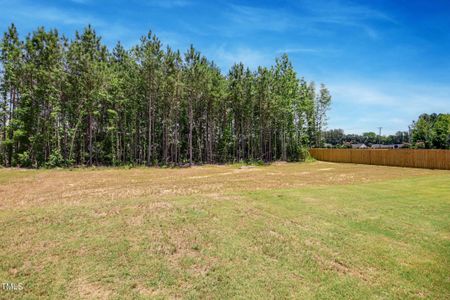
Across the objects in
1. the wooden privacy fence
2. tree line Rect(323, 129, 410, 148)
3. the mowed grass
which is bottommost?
the mowed grass

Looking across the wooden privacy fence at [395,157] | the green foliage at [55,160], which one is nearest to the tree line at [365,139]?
the wooden privacy fence at [395,157]

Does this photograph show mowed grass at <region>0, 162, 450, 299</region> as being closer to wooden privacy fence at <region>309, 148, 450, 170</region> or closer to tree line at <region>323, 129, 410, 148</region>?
wooden privacy fence at <region>309, 148, 450, 170</region>

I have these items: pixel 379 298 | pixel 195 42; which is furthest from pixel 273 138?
pixel 379 298

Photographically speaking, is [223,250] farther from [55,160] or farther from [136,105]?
[136,105]

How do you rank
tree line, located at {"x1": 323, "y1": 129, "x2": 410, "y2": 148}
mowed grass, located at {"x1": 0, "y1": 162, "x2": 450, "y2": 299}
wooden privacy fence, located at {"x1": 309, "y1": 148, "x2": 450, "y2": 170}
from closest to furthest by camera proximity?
mowed grass, located at {"x1": 0, "y1": 162, "x2": 450, "y2": 299} → wooden privacy fence, located at {"x1": 309, "y1": 148, "x2": 450, "y2": 170} → tree line, located at {"x1": 323, "y1": 129, "x2": 410, "y2": 148}

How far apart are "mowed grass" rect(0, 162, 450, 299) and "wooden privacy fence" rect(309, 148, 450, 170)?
53.0 feet

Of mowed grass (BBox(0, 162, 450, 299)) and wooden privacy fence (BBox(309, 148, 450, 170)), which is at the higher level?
wooden privacy fence (BBox(309, 148, 450, 170))

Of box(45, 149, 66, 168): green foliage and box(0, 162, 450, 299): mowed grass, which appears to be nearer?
box(0, 162, 450, 299): mowed grass

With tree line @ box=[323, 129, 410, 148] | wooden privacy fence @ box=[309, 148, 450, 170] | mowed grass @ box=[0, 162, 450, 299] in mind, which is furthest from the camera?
tree line @ box=[323, 129, 410, 148]

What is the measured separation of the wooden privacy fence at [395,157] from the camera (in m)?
20.0

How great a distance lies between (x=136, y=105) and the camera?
2411 cm

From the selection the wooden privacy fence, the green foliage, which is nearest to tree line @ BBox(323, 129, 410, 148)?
the wooden privacy fence

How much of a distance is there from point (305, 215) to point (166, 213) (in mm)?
3373

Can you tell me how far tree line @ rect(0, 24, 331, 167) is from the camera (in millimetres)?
20312
